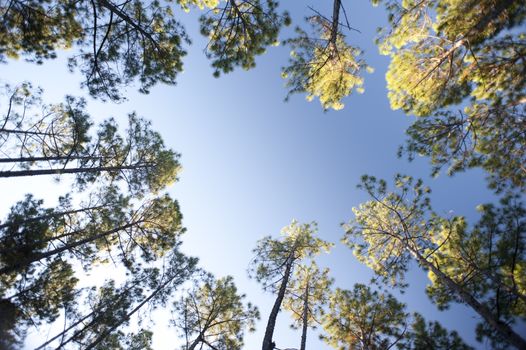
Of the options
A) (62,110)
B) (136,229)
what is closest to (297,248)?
(136,229)

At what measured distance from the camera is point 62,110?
Result: 11961 millimetres

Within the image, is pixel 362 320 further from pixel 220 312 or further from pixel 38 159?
pixel 38 159

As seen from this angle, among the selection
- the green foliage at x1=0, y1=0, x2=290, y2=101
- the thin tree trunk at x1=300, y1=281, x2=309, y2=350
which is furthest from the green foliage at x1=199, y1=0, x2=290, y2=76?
the thin tree trunk at x1=300, y1=281, x2=309, y2=350

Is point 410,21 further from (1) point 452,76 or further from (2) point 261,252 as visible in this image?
(2) point 261,252

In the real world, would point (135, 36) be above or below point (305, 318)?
above

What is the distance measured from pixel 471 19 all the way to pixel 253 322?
13.7 m

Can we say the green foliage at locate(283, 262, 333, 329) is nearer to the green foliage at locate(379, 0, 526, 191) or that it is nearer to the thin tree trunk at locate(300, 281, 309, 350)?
the thin tree trunk at locate(300, 281, 309, 350)

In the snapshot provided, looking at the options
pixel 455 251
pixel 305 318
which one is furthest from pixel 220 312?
pixel 455 251

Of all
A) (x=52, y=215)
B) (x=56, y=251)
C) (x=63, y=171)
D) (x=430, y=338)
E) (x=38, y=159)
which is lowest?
(x=430, y=338)

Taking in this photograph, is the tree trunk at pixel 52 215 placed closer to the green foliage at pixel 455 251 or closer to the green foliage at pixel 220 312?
the green foliage at pixel 220 312

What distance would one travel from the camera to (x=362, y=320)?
1056 cm

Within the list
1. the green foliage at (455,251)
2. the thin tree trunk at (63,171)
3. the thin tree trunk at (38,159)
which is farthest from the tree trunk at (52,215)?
the green foliage at (455,251)

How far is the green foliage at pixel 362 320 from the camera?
996 centimetres

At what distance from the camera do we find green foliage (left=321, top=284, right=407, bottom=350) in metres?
9.96
